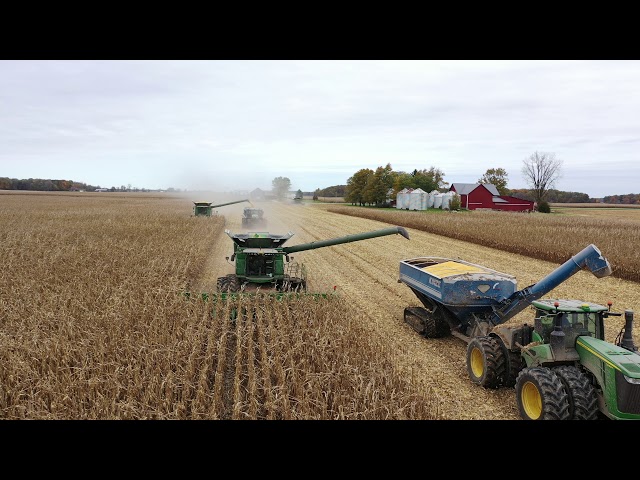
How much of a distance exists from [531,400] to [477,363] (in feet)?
4.56

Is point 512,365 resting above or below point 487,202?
below

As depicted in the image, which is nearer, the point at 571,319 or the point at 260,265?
the point at 571,319

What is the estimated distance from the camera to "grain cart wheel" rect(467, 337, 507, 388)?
654 cm

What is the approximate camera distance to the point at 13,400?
520 cm

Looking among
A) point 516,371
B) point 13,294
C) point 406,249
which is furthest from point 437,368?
point 406,249

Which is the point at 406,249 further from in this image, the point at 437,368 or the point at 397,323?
the point at 437,368

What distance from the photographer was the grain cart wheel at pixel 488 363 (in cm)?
654

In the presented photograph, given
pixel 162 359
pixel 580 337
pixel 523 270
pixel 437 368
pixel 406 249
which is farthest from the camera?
pixel 406 249

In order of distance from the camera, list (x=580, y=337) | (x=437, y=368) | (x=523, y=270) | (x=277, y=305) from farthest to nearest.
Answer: (x=523, y=270)
(x=277, y=305)
(x=437, y=368)
(x=580, y=337)

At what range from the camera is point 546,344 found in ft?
19.4

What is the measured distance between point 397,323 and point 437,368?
97.8 inches

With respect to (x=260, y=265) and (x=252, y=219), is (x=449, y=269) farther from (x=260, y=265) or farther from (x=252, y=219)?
(x=252, y=219)

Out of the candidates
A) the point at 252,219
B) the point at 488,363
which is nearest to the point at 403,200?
the point at 252,219

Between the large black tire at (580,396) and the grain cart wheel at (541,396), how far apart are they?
0.20 ft
